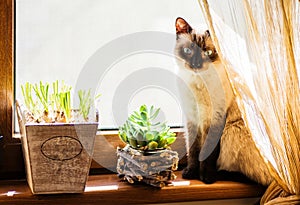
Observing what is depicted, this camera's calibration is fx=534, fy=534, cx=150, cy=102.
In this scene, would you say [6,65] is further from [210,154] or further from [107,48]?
[210,154]

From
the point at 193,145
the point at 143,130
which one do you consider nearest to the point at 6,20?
the point at 143,130

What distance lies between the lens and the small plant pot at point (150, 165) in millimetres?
1510

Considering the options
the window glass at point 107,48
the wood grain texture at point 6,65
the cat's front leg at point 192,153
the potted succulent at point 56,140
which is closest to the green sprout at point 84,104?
→ the potted succulent at point 56,140

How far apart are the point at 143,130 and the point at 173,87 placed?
9.7 inches

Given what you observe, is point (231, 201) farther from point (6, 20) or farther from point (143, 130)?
point (6, 20)

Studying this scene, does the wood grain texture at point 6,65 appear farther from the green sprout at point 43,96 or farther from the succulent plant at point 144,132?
the succulent plant at point 144,132

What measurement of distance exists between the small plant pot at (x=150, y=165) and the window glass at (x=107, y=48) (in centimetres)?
16

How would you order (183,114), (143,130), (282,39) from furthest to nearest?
1. (183,114)
2. (143,130)
3. (282,39)

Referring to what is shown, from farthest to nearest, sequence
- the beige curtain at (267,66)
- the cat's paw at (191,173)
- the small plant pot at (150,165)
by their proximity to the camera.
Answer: the cat's paw at (191,173) → the small plant pot at (150,165) → the beige curtain at (267,66)

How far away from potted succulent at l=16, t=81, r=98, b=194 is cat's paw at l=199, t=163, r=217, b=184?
352 millimetres

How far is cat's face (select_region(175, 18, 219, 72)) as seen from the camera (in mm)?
1554

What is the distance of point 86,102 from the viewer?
1.49 metres

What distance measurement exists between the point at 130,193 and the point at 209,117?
12.7 inches

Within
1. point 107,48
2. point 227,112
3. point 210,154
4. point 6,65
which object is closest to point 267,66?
point 227,112
